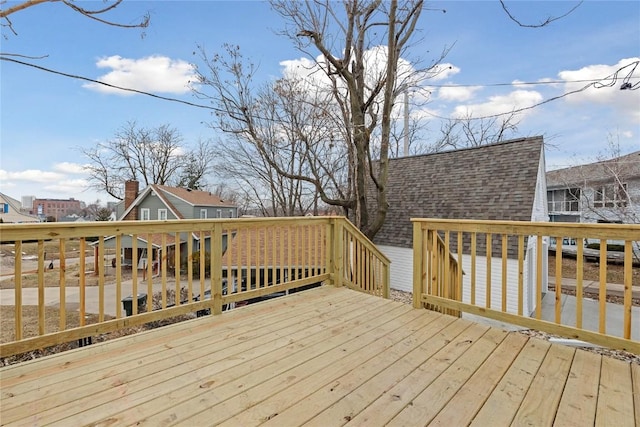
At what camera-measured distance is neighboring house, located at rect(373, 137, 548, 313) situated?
8.88m

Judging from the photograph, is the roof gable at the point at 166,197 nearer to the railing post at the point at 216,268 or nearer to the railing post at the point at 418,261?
the railing post at the point at 216,268

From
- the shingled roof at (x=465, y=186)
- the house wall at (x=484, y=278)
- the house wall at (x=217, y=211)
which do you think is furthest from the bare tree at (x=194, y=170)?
the house wall at (x=484, y=278)

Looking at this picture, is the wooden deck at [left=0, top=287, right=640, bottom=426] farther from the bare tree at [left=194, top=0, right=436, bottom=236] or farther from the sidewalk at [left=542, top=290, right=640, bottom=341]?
the bare tree at [left=194, top=0, right=436, bottom=236]

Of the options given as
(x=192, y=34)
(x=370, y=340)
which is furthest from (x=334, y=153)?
(x=370, y=340)

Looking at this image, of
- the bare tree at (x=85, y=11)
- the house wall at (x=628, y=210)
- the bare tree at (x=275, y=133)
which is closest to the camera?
the bare tree at (x=85, y=11)

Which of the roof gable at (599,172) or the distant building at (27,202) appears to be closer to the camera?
the distant building at (27,202)

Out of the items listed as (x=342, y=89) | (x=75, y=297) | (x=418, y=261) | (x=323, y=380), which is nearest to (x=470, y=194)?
(x=342, y=89)

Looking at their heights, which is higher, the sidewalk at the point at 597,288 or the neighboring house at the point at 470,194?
the neighboring house at the point at 470,194

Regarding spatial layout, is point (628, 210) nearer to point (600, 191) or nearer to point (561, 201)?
point (600, 191)

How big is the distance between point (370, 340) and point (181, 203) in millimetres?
16842

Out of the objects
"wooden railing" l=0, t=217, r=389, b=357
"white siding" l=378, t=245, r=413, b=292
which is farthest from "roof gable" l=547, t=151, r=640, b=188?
"wooden railing" l=0, t=217, r=389, b=357

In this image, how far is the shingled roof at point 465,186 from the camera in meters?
9.16

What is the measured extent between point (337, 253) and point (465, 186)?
7.91 meters

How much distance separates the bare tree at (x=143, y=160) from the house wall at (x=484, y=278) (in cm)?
1446
